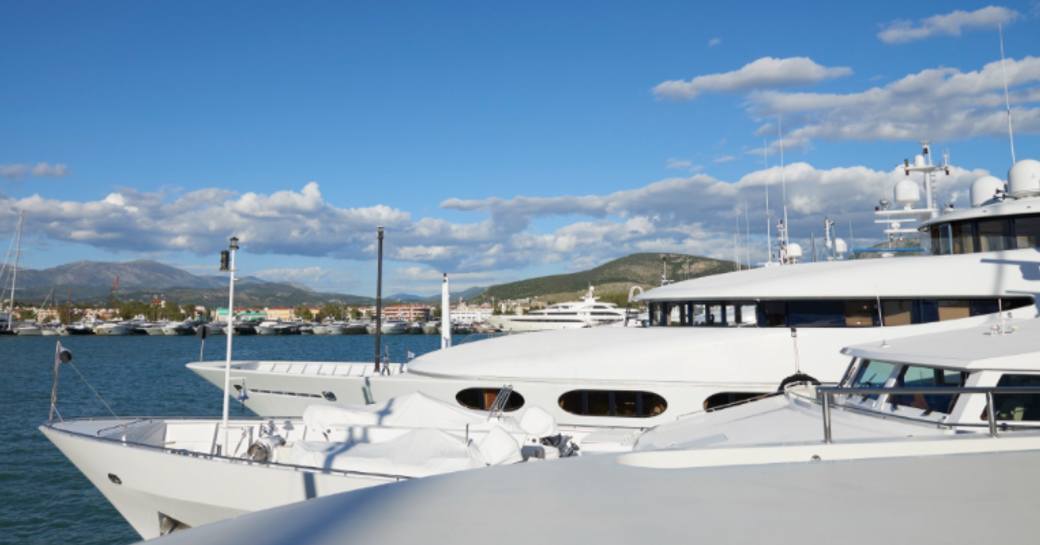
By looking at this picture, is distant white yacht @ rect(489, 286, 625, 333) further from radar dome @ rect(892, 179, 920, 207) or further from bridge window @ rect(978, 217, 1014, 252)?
bridge window @ rect(978, 217, 1014, 252)

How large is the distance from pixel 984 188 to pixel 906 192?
317 centimetres

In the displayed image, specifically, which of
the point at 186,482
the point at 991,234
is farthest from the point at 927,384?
the point at 186,482

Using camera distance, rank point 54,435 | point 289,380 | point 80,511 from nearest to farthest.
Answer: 1. point 54,435
2. point 80,511
3. point 289,380

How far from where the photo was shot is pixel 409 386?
16.9m

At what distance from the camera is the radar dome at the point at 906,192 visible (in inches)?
846

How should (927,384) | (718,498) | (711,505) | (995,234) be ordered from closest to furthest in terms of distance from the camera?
1. (711,505)
2. (718,498)
3. (927,384)
4. (995,234)

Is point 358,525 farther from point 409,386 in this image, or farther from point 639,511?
point 409,386

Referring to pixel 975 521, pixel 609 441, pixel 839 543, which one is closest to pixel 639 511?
pixel 839 543

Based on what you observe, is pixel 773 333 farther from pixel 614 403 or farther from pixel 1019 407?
pixel 1019 407

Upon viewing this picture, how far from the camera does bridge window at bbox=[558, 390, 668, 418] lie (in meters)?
15.2

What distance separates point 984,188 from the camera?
1836 centimetres

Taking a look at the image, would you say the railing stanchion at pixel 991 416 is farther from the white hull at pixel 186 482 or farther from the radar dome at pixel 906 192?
the radar dome at pixel 906 192

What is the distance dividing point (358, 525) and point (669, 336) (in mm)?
13323

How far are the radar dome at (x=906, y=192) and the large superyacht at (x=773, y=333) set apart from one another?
5072 millimetres
